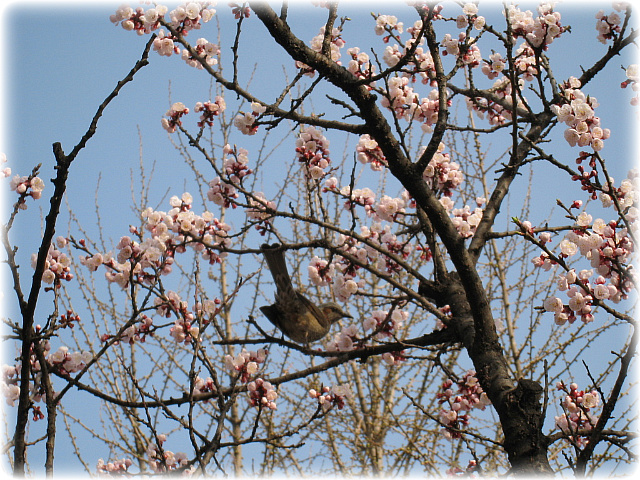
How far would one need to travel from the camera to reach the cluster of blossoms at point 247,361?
12.8ft

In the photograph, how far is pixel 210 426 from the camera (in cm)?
709

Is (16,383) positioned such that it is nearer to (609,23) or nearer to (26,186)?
(26,186)

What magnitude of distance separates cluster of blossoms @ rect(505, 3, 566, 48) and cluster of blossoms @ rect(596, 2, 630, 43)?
23 centimetres

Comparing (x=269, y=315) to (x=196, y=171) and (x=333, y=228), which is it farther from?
(x=196, y=171)

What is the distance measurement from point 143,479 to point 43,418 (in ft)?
3.60

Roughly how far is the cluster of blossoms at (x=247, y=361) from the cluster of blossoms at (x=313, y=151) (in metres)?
1.24

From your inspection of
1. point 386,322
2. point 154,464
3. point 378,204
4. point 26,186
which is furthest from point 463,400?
point 26,186

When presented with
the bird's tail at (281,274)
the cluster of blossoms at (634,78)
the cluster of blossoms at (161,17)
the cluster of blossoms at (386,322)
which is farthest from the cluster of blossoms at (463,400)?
the cluster of blossoms at (161,17)

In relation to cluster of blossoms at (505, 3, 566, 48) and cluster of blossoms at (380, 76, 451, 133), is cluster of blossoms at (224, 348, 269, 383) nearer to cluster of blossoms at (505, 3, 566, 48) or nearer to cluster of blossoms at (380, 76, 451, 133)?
cluster of blossoms at (380, 76, 451, 133)

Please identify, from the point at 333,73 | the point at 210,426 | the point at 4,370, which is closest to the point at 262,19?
the point at 333,73

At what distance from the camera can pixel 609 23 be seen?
4.05 metres

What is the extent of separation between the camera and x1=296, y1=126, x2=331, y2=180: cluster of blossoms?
165 inches

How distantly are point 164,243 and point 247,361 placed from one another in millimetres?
987

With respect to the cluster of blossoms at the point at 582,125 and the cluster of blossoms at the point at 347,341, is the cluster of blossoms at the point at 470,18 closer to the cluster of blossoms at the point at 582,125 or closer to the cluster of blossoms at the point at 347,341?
the cluster of blossoms at the point at 582,125
